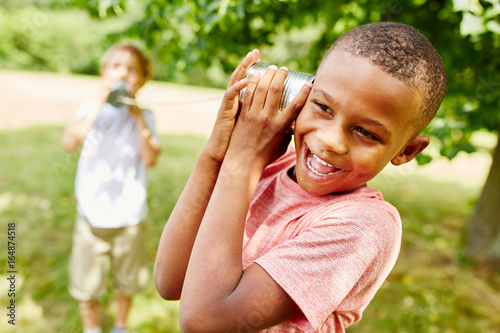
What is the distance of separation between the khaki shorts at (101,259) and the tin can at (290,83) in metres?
2.19

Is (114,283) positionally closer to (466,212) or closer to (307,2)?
(307,2)

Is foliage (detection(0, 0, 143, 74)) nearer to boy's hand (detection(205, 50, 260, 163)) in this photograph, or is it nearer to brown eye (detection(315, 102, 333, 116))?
boy's hand (detection(205, 50, 260, 163))

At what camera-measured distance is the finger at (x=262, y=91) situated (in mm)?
1139

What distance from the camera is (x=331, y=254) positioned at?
3.38 feet

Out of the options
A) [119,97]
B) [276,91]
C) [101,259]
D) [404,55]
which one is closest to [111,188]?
[101,259]

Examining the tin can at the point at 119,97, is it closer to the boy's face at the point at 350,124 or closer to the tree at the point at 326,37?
the tree at the point at 326,37

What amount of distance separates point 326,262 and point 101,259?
2483mm

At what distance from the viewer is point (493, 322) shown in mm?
3619

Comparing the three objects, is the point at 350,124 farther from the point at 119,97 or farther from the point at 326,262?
the point at 119,97

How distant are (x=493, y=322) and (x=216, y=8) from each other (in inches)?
146

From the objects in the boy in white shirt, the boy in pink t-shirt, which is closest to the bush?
the boy in white shirt

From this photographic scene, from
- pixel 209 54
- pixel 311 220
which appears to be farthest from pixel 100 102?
pixel 311 220

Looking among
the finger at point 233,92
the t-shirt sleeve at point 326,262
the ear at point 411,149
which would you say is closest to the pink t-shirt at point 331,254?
the t-shirt sleeve at point 326,262

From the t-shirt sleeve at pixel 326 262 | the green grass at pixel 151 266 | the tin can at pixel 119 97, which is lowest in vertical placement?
the green grass at pixel 151 266
